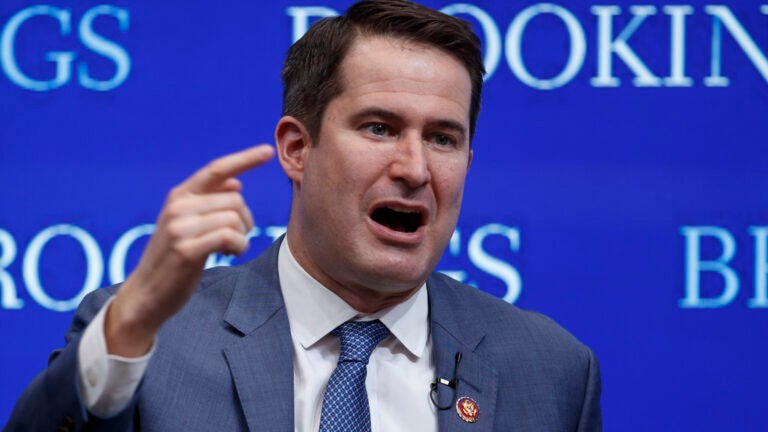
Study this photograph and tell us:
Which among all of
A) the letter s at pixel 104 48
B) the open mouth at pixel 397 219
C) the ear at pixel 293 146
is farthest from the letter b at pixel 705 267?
the letter s at pixel 104 48

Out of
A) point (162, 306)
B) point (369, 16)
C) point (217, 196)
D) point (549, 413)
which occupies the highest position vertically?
point (369, 16)

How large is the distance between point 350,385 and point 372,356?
0.13 metres

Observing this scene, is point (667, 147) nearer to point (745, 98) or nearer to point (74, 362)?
point (745, 98)

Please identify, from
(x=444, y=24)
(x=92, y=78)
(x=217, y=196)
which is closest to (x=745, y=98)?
(x=444, y=24)

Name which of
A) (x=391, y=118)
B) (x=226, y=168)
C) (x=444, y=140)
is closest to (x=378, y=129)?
(x=391, y=118)

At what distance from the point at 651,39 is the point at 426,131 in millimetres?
1160

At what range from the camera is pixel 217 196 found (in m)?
1.72

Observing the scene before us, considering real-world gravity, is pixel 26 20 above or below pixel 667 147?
above

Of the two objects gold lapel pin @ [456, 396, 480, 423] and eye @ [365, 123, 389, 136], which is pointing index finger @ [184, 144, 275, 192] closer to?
eye @ [365, 123, 389, 136]

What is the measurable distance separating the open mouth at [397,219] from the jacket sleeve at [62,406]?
0.67 m

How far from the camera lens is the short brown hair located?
7.99 ft

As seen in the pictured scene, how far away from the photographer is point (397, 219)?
7.92ft

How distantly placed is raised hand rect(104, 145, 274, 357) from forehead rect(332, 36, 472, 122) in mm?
652

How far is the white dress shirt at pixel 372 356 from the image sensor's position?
2318 millimetres
